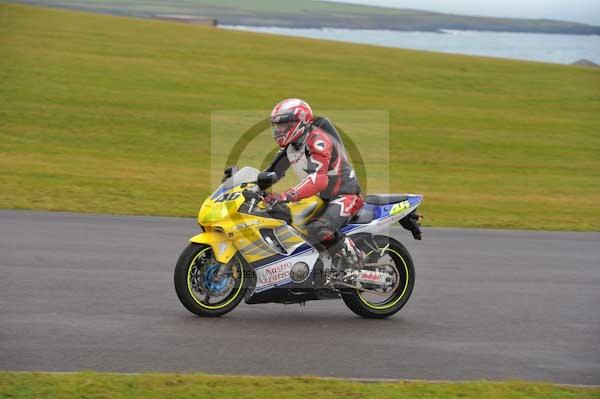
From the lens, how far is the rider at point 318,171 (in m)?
8.42

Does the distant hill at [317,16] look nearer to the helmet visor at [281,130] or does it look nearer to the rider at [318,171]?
the rider at [318,171]

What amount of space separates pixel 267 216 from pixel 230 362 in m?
1.90

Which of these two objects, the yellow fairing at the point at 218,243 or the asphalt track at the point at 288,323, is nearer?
the asphalt track at the point at 288,323

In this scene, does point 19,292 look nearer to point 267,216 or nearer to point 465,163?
point 267,216

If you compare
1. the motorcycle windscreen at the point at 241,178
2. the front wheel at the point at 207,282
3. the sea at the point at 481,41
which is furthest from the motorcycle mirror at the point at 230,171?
the sea at the point at 481,41

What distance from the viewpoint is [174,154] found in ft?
86.1

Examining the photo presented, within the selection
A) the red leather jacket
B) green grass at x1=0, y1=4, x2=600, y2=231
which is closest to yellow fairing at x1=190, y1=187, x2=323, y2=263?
the red leather jacket

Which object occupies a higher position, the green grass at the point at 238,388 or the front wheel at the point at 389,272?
the front wheel at the point at 389,272

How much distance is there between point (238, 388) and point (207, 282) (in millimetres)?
2307

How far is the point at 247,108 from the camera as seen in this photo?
32.8m

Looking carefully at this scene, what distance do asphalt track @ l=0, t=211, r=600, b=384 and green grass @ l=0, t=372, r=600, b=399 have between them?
0.37m

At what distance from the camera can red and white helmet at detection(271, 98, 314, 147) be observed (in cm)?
840

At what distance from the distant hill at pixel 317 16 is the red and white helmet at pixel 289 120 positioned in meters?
56.1

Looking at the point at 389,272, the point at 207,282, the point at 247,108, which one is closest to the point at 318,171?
the point at 389,272
